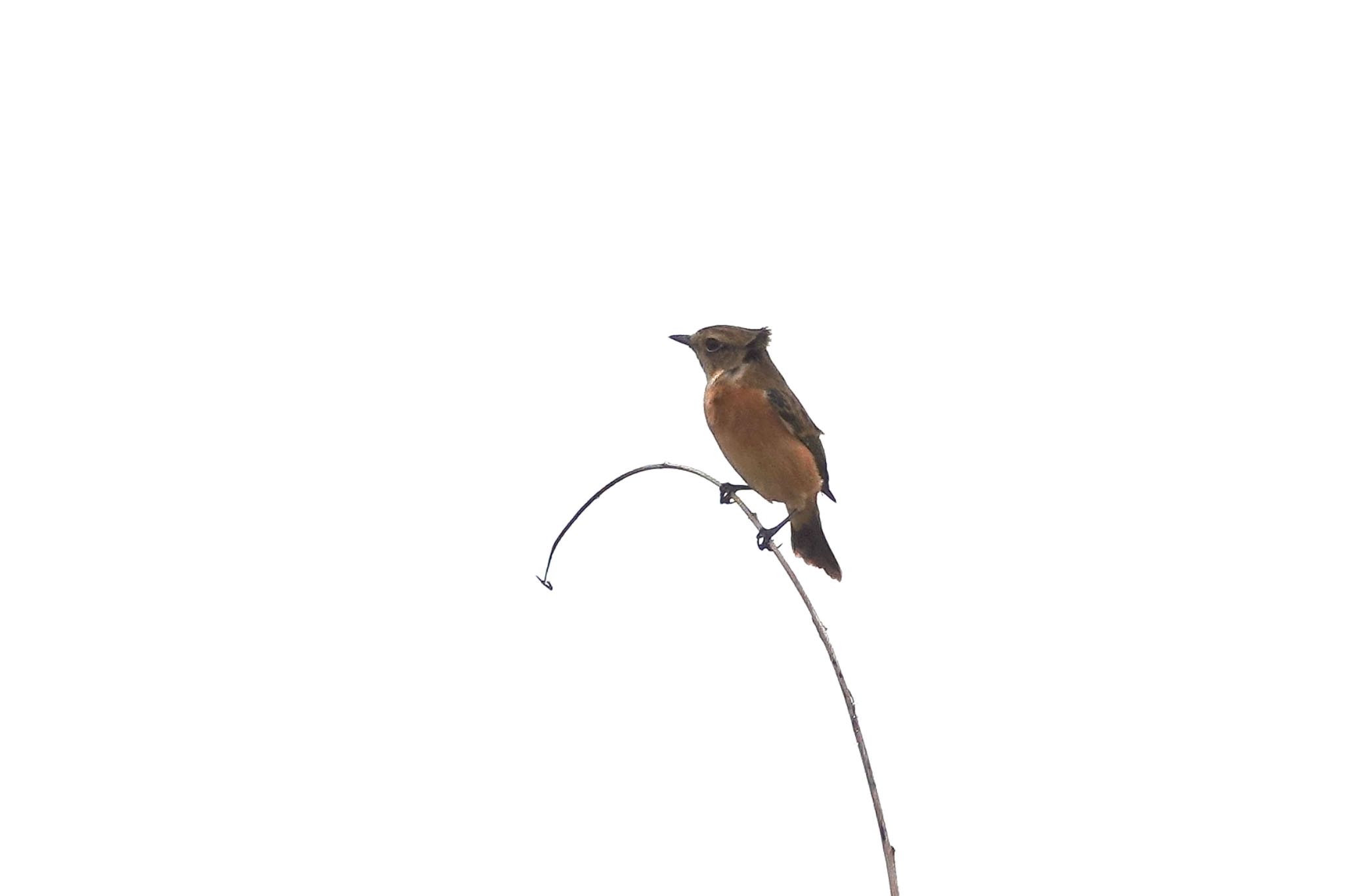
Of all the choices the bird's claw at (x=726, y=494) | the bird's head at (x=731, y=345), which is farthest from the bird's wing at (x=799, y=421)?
the bird's claw at (x=726, y=494)

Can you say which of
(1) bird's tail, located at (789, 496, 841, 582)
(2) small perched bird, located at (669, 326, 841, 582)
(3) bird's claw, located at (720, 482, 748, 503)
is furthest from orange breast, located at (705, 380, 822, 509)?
(3) bird's claw, located at (720, 482, 748, 503)

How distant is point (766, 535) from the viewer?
16.2 ft

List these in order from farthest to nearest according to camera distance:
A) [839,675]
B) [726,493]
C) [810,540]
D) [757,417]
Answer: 1. [810,540]
2. [757,417]
3. [726,493]
4. [839,675]

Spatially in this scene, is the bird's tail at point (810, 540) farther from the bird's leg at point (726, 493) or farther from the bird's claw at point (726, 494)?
the bird's claw at point (726, 494)

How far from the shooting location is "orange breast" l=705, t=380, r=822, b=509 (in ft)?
18.2

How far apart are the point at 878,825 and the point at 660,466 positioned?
3.91 ft

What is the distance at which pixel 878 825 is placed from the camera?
355cm

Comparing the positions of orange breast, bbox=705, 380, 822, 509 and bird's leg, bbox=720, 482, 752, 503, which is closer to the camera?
bird's leg, bbox=720, 482, 752, 503

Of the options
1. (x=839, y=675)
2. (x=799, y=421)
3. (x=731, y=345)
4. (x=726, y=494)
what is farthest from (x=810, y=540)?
(x=839, y=675)

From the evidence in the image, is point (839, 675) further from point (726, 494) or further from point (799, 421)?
point (799, 421)

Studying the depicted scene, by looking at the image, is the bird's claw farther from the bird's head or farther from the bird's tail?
the bird's tail

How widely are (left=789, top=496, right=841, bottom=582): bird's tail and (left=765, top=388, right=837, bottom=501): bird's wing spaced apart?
21cm

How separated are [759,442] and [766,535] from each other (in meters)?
0.73

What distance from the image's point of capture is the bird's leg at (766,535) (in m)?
4.75
